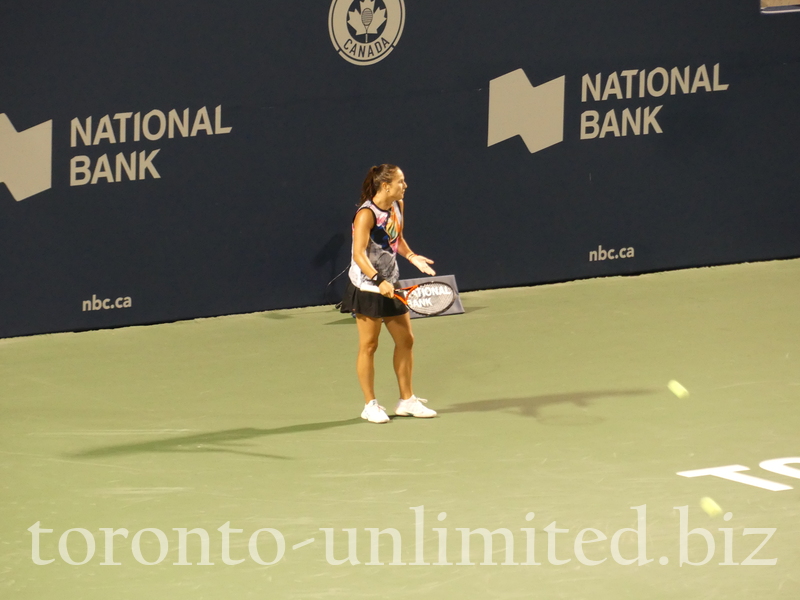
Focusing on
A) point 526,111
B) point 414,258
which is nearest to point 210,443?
point 414,258

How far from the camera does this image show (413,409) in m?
8.99

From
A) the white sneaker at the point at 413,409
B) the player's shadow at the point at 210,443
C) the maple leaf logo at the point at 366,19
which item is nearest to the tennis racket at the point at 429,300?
the white sneaker at the point at 413,409

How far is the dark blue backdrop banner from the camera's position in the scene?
10844 mm

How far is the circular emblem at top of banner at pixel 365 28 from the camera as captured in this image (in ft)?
37.9

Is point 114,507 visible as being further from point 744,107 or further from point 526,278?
point 744,107

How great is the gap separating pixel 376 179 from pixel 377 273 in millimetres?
608

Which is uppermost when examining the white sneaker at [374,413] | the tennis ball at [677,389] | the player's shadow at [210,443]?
the tennis ball at [677,389]

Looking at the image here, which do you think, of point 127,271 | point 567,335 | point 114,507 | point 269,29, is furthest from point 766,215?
point 114,507

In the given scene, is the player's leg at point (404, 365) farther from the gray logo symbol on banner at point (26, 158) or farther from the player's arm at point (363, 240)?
the gray logo symbol on banner at point (26, 158)

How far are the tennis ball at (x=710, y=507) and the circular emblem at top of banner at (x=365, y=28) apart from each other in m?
5.75

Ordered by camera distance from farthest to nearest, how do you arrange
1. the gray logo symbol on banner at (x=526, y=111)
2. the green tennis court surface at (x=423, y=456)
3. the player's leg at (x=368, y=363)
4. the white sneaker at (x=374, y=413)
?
the gray logo symbol on banner at (x=526, y=111)
the white sneaker at (x=374, y=413)
the player's leg at (x=368, y=363)
the green tennis court surface at (x=423, y=456)

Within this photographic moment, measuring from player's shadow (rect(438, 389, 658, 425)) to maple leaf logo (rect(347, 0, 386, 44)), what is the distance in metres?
3.89

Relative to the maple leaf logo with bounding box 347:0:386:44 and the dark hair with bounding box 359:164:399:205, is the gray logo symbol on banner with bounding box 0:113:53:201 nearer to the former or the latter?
the maple leaf logo with bounding box 347:0:386:44

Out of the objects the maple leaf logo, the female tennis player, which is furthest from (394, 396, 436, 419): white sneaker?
the maple leaf logo
